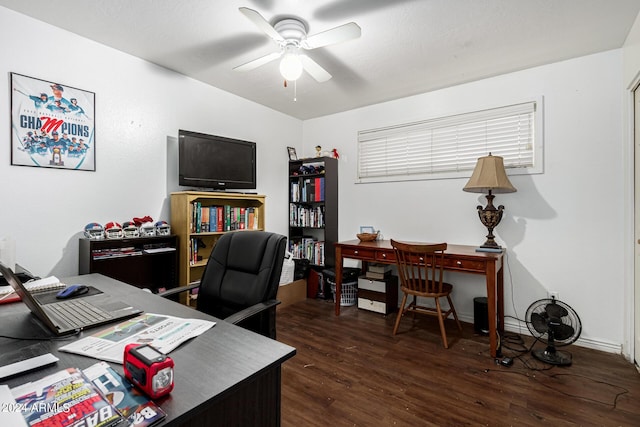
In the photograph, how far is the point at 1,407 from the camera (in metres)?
0.61

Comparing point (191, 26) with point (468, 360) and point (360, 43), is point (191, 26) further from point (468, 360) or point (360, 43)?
point (468, 360)

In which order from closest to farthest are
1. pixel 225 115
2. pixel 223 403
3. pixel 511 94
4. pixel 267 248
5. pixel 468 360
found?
1. pixel 223 403
2. pixel 267 248
3. pixel 468 360
4. pixel 511 94
5. pixel 225 115

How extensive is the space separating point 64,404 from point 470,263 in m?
2.52

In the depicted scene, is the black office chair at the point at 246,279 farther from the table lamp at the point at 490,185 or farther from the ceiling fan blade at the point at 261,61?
the table lamp at the point at 490,185

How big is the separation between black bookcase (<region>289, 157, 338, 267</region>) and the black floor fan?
2.12 meters

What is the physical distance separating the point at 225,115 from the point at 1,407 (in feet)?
10.4

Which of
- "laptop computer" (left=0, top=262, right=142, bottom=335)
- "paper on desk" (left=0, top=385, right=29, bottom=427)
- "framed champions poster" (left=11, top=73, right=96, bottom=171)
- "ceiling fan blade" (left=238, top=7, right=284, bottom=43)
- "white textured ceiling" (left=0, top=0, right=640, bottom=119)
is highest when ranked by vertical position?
"white textured ceiling" (left=0, top=0, right=640, bottom=119)

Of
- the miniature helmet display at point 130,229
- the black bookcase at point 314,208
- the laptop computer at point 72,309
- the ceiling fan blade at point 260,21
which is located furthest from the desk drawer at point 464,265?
the miniature helmet display at point 130,229

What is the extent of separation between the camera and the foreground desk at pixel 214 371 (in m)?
0.69

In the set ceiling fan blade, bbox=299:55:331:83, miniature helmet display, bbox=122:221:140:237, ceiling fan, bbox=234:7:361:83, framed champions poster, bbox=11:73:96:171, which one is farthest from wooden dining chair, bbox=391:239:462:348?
framed champions poster, bbox=11:73:96:171

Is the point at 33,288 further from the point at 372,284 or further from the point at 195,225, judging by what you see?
the point at 372,284

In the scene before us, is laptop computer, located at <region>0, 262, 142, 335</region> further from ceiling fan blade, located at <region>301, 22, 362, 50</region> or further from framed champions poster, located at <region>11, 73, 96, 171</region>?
ceiling fan blade, located at <region>301, 22, 362, 50</region>

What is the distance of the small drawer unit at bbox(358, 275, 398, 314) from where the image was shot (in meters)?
3.24

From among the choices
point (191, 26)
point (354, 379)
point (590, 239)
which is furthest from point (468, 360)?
point (191, 26)
